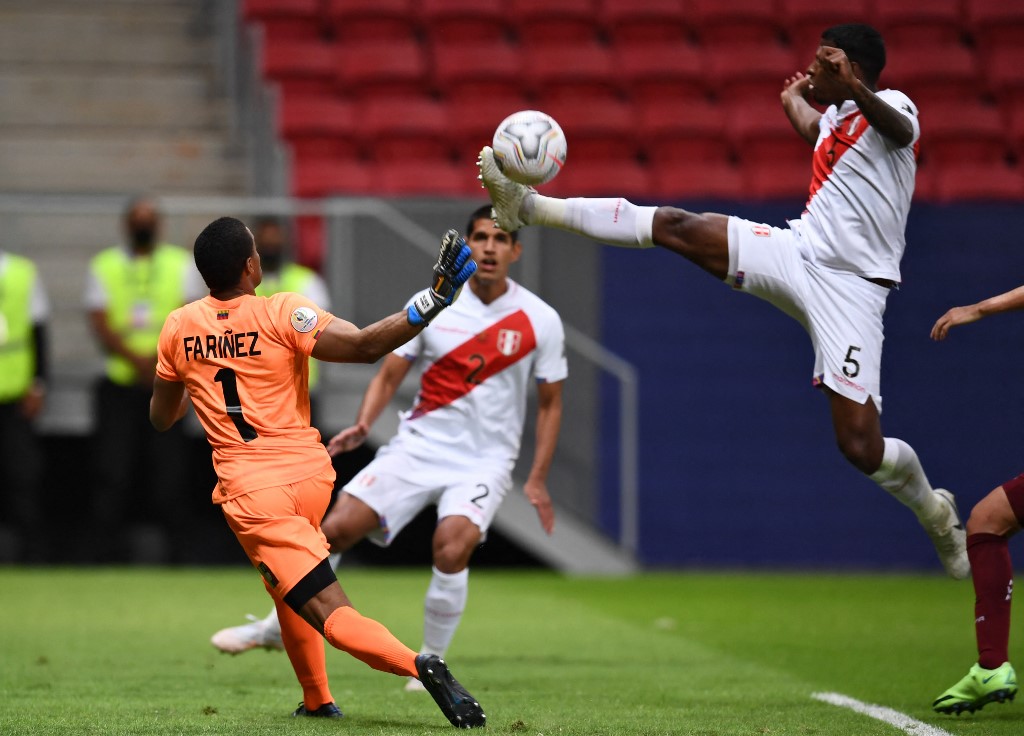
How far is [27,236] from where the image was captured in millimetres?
11719

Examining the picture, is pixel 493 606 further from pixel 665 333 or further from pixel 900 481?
pixel 900 481

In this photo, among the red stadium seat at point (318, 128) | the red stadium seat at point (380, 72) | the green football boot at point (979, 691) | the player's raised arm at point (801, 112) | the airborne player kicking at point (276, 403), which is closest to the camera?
the airborne player kicking at point (276, 403)

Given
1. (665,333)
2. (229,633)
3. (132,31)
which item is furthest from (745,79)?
(229,633)

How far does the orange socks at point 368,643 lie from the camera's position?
207 inches

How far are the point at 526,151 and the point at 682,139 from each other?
820cm

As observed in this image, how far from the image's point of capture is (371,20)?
562 inches

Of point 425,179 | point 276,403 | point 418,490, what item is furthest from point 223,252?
point 425,179

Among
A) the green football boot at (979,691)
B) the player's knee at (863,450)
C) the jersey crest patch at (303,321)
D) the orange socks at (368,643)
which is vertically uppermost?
the jersey crest patch at (303,321)

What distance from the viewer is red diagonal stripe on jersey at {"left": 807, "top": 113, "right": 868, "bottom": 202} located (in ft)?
20.8

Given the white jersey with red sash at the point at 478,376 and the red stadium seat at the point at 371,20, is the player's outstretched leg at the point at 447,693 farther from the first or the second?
the red stadium seat at the point at 371,20

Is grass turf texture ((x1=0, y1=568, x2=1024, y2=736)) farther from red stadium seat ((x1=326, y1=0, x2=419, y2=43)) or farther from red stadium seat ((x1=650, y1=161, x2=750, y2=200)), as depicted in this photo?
red stadium seat ((x1=326, y1=0, x2=419, y2=43))

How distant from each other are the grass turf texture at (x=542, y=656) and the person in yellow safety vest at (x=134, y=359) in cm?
62

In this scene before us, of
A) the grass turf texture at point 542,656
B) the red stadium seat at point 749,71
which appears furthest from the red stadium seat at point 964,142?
the grass turf texture at point 542,656

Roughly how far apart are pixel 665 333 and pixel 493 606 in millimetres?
3490
